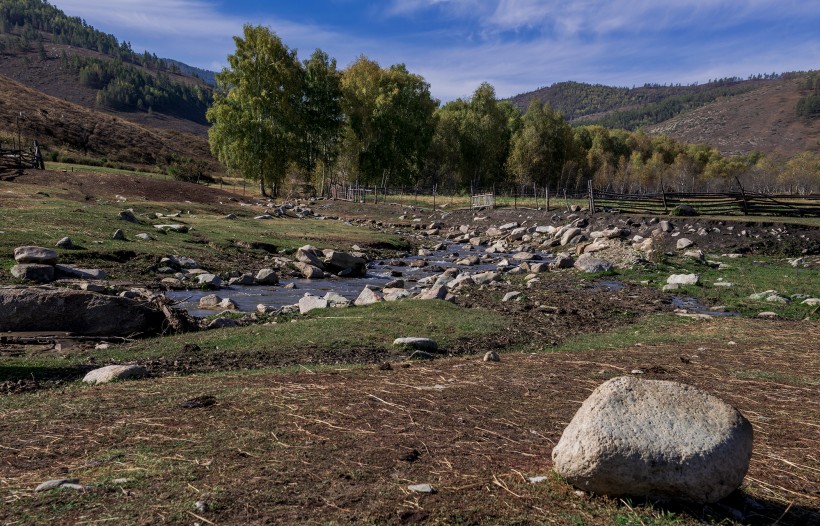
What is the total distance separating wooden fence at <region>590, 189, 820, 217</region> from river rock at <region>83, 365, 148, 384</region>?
34.9 meters

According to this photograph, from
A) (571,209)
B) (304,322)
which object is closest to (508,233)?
(571,209)

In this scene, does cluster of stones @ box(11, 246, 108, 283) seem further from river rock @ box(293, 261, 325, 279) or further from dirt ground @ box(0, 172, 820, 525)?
dirt ground @ box(0, 172, 820, 525)

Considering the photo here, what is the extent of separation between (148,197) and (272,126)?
1960 centimetres

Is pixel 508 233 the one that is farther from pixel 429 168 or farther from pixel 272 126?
pixel 429 168

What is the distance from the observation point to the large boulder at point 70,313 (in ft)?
37.8

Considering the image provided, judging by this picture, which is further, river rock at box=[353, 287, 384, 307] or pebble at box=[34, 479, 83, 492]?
river rock at box=[353, 287, 384, 307]

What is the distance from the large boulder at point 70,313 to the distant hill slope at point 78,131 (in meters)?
66.4

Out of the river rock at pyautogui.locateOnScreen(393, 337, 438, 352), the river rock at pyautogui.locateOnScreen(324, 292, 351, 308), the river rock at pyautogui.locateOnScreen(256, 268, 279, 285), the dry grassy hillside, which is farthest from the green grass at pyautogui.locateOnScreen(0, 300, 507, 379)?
the dry grassy hillside

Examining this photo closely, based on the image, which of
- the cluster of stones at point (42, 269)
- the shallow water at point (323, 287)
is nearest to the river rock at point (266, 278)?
the shallow water at point (323, 287)

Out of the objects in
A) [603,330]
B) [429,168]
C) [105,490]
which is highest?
[429,168]

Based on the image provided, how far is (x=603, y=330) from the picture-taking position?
14.2 m

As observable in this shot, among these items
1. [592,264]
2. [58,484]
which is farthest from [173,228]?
[58,484]

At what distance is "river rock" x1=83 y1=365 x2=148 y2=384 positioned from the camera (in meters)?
8.70

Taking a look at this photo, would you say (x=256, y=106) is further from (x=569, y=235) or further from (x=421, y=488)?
(x=421, y=488)
